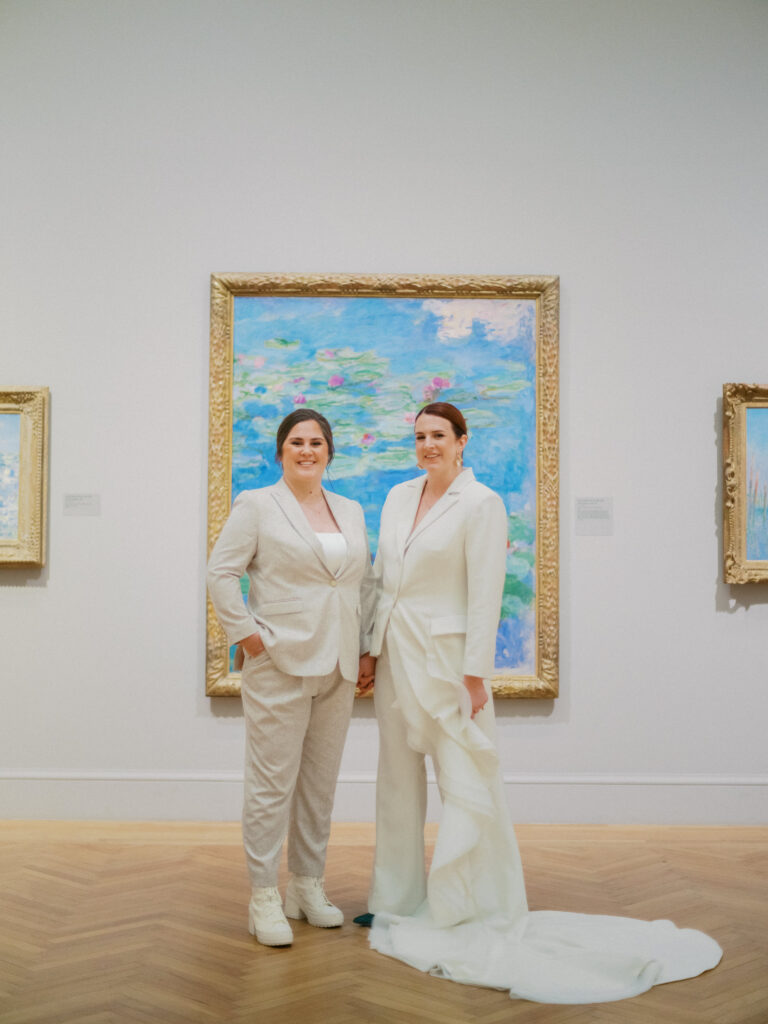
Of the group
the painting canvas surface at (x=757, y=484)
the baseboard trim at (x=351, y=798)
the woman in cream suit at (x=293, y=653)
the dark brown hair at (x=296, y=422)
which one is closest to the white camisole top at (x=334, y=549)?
the woman in cream suit at (x=293, y=653)

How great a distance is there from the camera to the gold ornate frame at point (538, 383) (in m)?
5.14

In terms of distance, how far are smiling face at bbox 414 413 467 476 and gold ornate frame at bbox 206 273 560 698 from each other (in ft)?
5.71

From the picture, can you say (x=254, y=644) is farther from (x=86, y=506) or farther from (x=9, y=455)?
(x=9, y=455)

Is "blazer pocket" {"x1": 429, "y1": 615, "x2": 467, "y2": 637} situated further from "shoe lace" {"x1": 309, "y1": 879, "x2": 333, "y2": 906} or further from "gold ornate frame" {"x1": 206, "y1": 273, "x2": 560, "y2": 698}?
"gold ornate frame" {"x1": 206, "y1": 273, "x2": 560, "y2": 698}

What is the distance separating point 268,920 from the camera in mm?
3281

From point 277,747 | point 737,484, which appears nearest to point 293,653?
point 277,747

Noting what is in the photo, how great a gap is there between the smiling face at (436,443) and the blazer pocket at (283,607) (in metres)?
0.71

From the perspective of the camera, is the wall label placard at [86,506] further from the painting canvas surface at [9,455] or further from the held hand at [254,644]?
the held hand at [254,644]

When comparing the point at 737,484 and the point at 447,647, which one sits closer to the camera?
the point at 447,647

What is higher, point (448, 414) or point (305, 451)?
point (448, 414)

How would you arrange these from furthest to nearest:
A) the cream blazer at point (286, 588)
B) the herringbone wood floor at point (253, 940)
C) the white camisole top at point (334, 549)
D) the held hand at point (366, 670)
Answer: the held hand at point (366, 670), the white camisole top at point (334, 549), the cream blazer at point (286, 588), the herringbone wood floor at point (253, 940)

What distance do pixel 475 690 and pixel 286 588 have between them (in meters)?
0.79

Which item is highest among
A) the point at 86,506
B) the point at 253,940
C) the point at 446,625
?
the point at 86,506

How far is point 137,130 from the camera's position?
5.33 meters
